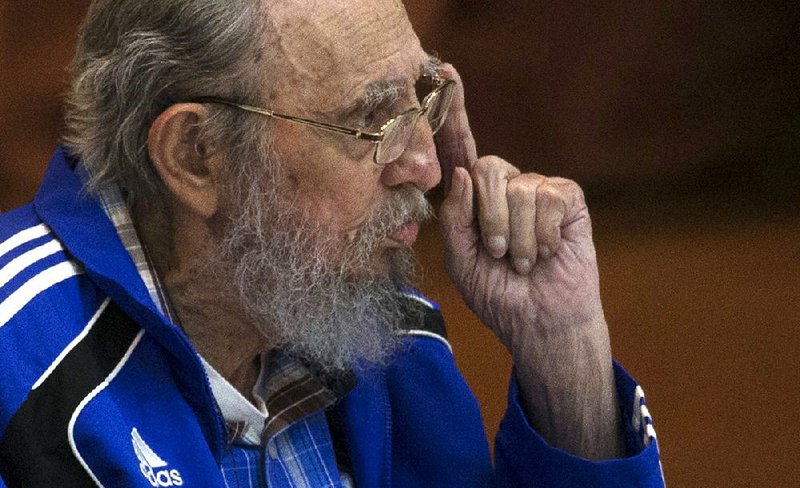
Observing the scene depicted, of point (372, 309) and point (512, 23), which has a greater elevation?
point (512, 23)

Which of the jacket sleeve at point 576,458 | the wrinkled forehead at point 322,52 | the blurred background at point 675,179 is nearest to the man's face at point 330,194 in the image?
the wrinkled forehead at point 322,52

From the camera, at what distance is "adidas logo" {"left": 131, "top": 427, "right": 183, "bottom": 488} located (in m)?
1.56

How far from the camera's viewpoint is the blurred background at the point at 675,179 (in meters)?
3.10

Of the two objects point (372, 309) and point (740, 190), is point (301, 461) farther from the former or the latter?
point (740, 190)

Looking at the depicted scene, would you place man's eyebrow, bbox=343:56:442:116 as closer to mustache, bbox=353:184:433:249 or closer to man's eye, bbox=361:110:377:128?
man's eye, bbox=361:110:377:128

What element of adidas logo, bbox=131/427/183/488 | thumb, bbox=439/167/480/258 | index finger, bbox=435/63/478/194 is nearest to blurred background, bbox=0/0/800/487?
index finger, bbox=435/63/478/194

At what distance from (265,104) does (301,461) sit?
514mm

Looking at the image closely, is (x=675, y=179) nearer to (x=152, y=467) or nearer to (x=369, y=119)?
(x=369, y=119)

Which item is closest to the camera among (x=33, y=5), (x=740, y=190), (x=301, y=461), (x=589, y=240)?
(x=301, y=461)

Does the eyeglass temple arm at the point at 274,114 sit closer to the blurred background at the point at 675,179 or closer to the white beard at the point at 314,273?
the white beard at the point at 314,273

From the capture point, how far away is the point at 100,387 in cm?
155

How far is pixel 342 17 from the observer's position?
5.67 feet

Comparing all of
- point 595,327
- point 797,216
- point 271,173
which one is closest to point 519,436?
point 595,327

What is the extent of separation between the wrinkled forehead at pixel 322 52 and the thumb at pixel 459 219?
28 cm
